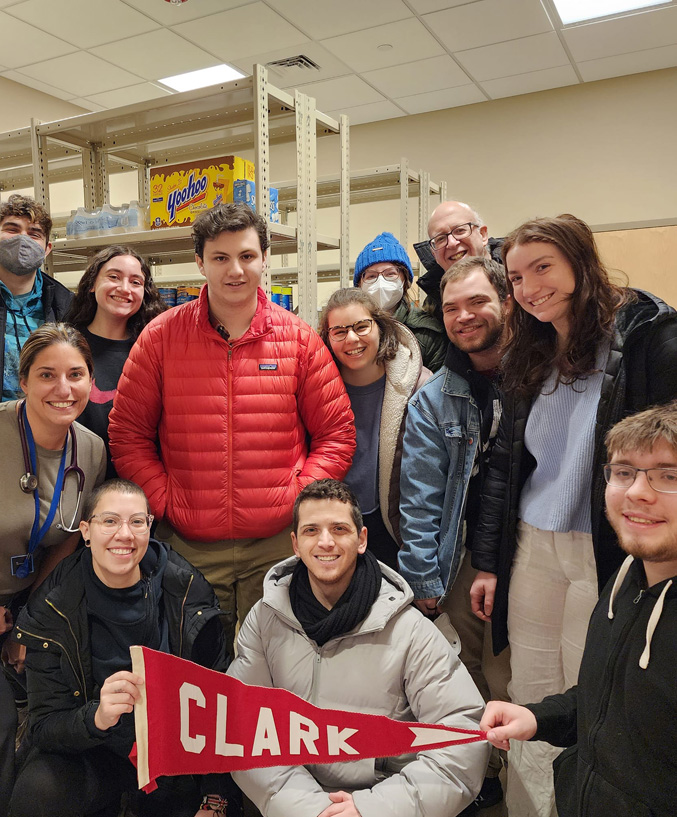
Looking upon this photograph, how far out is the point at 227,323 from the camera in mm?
2146

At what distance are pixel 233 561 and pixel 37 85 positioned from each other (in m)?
5.70

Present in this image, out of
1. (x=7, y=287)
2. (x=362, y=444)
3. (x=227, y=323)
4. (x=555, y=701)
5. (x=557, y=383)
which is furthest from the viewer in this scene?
(x=7, y=287)

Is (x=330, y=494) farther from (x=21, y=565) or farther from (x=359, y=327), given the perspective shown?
(x=21, y=565)

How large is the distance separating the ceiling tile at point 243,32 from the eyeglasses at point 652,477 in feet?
14.3

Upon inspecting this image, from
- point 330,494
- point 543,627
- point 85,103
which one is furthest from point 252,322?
point 85,103

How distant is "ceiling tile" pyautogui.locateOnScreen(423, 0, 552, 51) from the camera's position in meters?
4.49

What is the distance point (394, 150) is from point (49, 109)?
11.6 ft

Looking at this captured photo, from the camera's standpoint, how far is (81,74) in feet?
18.4

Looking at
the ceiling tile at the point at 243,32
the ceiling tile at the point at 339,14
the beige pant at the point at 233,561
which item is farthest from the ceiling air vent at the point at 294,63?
the beige pant at the point at 233,561

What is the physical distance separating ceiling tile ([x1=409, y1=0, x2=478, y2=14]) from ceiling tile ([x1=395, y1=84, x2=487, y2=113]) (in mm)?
1599

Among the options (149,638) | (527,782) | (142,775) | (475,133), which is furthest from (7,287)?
(475,133)

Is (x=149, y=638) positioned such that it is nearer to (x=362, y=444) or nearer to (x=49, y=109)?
A: (x=362, y=444)

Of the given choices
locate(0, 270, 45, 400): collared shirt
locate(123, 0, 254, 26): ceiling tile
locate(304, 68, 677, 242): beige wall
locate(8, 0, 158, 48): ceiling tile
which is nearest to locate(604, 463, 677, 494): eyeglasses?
locate(0, 270, 45, 400): collared shirt

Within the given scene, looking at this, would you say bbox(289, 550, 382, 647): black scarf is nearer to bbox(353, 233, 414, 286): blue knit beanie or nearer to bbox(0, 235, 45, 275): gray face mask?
bbox(353, 233, 414, 286): blue knit beanie
